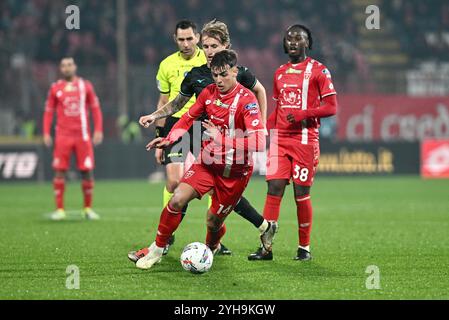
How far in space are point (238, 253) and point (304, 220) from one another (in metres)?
0.86

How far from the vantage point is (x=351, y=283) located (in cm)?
705

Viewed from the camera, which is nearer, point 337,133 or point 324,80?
point 324,80

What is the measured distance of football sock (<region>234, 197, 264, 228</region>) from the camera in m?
8.58

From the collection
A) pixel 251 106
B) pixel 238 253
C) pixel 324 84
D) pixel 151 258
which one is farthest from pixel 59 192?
pixel 251 106

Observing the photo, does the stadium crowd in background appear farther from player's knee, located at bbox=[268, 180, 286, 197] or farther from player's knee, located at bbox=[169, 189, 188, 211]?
player's knee, located at bbox=[169, 189, 188, 211]

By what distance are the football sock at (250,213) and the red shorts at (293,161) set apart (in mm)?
328

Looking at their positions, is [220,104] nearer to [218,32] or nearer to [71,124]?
[218,32]

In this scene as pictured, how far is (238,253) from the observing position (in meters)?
9.11

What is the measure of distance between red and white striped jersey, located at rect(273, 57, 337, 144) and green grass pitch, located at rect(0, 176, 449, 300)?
3.97 ft

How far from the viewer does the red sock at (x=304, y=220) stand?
337 inches

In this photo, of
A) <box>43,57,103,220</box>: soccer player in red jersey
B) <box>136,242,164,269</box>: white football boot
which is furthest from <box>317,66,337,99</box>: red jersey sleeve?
<box>43,57,103,220</box>: soccer player in red jersey

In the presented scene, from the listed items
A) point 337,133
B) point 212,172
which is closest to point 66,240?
point 212,172
